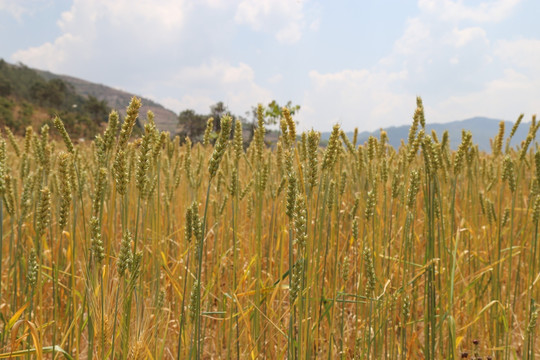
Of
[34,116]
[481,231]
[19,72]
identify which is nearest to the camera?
[481,231]

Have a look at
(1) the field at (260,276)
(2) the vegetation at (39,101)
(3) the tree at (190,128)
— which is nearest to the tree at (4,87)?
(2) the vegetation at (39,101)

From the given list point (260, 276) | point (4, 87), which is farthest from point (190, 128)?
point (4, 87)

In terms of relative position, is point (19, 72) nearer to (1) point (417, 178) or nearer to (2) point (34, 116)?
(2) point (34, 116)

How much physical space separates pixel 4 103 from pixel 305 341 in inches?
1523

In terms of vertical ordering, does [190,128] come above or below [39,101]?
below

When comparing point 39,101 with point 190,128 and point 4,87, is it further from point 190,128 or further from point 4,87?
point 190,128

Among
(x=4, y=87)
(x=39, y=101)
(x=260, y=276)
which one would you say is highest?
(x=4, y=87)

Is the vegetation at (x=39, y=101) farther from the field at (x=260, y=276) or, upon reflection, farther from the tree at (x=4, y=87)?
the field at (x=260, y=276)

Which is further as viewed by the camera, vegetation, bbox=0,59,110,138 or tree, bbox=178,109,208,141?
vegetation, bbox=0,59,110,138

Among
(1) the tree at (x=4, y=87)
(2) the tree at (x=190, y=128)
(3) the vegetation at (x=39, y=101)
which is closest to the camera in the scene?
(2) the tree at (x=190, y=128)

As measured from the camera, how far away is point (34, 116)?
34.3 metres

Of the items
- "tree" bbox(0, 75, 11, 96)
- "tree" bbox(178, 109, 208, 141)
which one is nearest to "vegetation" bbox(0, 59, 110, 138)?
"tree" bbox(0, 75, 11, 96)

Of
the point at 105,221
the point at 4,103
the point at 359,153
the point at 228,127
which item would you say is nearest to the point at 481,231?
the point at 359,153

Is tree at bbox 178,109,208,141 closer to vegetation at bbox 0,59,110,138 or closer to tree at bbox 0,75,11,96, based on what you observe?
vegetation at bbox 0,59,110,138
